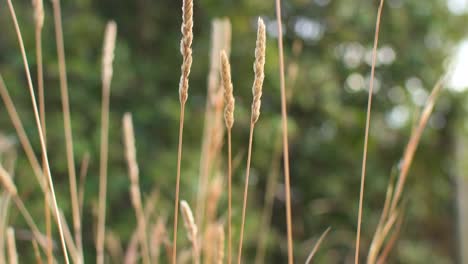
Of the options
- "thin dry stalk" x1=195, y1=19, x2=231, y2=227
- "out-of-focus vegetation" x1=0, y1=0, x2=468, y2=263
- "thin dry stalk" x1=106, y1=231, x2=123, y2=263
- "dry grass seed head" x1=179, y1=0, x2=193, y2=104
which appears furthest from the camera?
"out-of-focus vegetation" x1=0, y1=0, x2=468, y2=263

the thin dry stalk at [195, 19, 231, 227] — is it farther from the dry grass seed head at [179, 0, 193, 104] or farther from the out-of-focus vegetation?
the out-of-focus vegetation

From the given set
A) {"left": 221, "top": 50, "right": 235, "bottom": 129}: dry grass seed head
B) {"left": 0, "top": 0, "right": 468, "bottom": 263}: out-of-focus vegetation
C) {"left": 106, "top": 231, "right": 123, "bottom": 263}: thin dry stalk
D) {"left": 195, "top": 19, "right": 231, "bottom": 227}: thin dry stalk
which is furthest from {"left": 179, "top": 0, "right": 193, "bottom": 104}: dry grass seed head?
{"left": 0, "top": 0, "right": 468, "bottom": 263}: out-of-focus vegetation

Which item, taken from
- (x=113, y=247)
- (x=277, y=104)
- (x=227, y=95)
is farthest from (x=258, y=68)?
(x=277, y=104)

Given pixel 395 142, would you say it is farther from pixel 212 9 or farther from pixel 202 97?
pixel 212 9

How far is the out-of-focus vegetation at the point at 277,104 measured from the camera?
7.93 ft

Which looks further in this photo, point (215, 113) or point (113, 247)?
point (113, 247)

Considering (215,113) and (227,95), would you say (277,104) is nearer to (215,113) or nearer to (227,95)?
(215,113)

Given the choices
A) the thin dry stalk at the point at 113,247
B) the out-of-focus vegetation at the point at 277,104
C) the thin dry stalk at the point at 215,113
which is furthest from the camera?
the out-of-focus vegetation at the point at 277,104

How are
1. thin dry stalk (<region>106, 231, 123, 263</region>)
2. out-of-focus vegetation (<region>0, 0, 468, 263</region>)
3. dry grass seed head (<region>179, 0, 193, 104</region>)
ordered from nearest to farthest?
dry grass seed head (<region>179, 0, 193, 104</region>)
thin dry stalk (<region>106, 231, 123, 263</region>)
out-of-focus vegetation (<region>0, 0, 468, 263</region>)

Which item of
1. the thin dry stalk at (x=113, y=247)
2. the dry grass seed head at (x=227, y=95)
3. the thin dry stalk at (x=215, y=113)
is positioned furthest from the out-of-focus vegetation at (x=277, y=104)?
the dry grass seed head at (x=227, y=95)

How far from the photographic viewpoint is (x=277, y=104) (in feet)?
8.86

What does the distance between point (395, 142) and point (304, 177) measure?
1.94 feet

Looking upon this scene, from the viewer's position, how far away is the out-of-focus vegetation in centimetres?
242

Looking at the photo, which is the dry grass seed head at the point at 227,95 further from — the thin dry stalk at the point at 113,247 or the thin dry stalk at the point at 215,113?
the thin dry stalk at the point at 113,247
